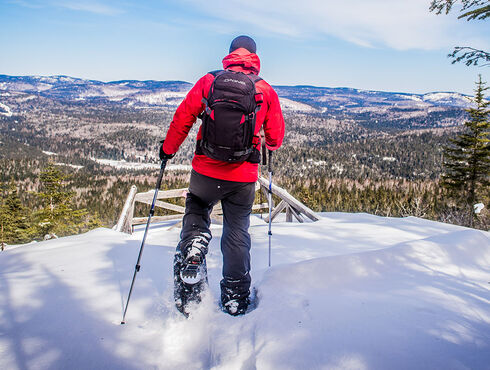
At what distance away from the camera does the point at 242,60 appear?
219 cm

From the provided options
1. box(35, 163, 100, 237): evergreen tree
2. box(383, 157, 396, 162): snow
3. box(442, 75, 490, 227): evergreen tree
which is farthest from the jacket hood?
box(383, 157, 396, 162): snow

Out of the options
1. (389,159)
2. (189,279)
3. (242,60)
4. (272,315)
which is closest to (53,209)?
(189,279)

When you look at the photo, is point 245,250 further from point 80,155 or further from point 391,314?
point 80,155

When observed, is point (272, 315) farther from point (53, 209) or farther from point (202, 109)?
point (53, 209)

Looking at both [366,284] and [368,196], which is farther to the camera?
[368,196]

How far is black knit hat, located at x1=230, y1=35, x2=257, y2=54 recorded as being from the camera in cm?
230

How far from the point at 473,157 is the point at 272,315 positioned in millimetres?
21468

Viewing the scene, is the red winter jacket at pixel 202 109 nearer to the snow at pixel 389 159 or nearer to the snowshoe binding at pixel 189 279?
the snowshoe binding at pixel 189 279

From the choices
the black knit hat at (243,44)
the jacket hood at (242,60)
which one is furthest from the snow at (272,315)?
the black knit hat at (243,44)

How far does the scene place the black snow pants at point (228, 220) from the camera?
225 centimetres

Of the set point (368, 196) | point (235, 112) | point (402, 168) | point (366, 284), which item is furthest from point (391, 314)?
point (402, 168)

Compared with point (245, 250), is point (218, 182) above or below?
above

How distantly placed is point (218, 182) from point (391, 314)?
1.47 meters

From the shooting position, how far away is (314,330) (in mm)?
1702
